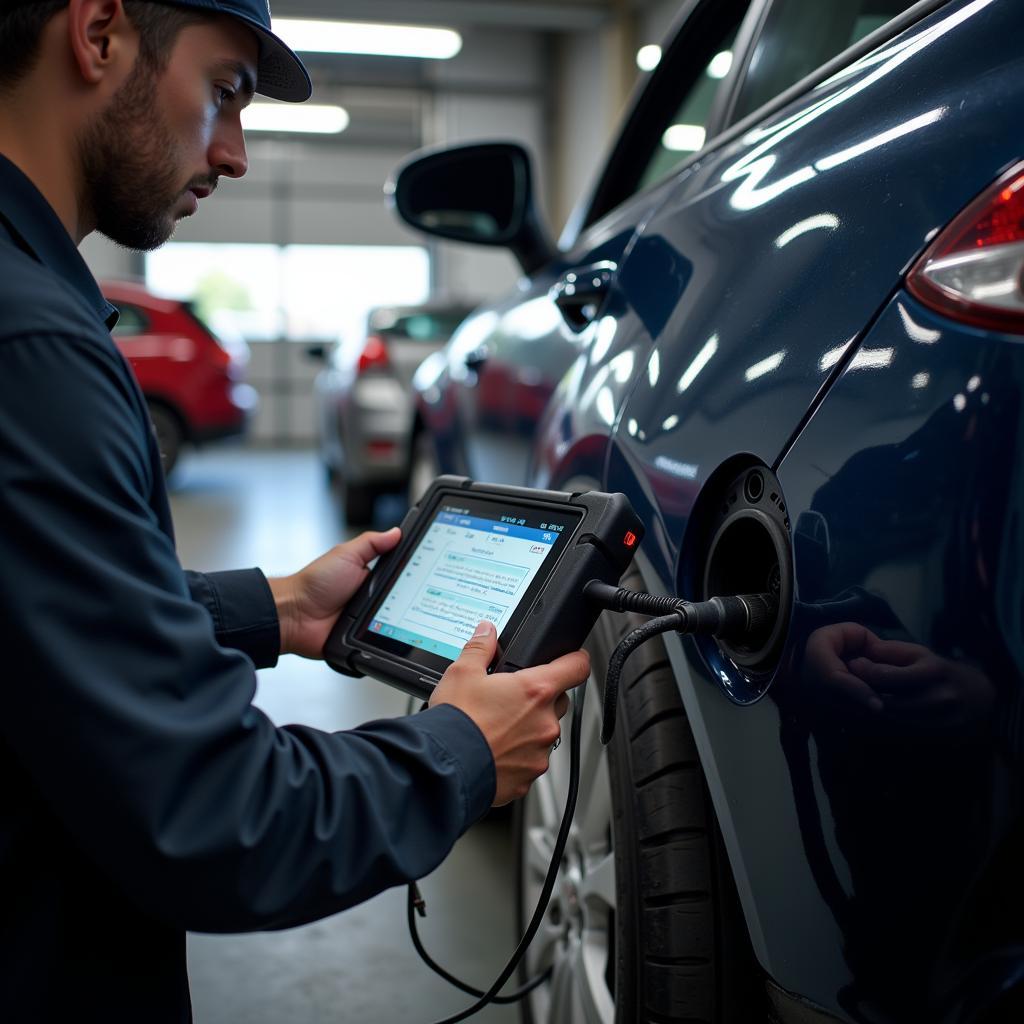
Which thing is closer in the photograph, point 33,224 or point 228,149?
point 33,224

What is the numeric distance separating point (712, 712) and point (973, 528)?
0.32 meters

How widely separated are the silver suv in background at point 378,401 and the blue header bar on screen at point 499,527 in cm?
451

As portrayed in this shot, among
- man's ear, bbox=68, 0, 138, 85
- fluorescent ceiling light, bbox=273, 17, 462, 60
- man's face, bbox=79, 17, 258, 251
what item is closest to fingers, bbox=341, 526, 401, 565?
man's face, bbox=79, 17, 258, 251

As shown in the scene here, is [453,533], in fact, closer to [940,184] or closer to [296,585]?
[296,585]

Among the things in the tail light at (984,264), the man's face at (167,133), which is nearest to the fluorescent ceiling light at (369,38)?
the man's face at (167,133)

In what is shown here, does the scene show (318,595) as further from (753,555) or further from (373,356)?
(373,356)

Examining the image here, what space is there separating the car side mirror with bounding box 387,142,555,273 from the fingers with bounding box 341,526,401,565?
0.91 meters

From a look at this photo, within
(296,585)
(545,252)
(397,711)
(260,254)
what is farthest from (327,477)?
(296,585)

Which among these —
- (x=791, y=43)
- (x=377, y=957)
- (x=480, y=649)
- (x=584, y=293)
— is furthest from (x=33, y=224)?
(x=377, y=957)

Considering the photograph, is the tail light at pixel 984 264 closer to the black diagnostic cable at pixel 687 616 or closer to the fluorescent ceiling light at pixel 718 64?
the black diagnostic cable at pixel 687 616

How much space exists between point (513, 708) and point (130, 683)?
304 mm

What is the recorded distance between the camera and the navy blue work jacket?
0.69m

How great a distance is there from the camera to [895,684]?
Result: 0.74 meters

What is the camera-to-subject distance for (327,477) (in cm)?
920
